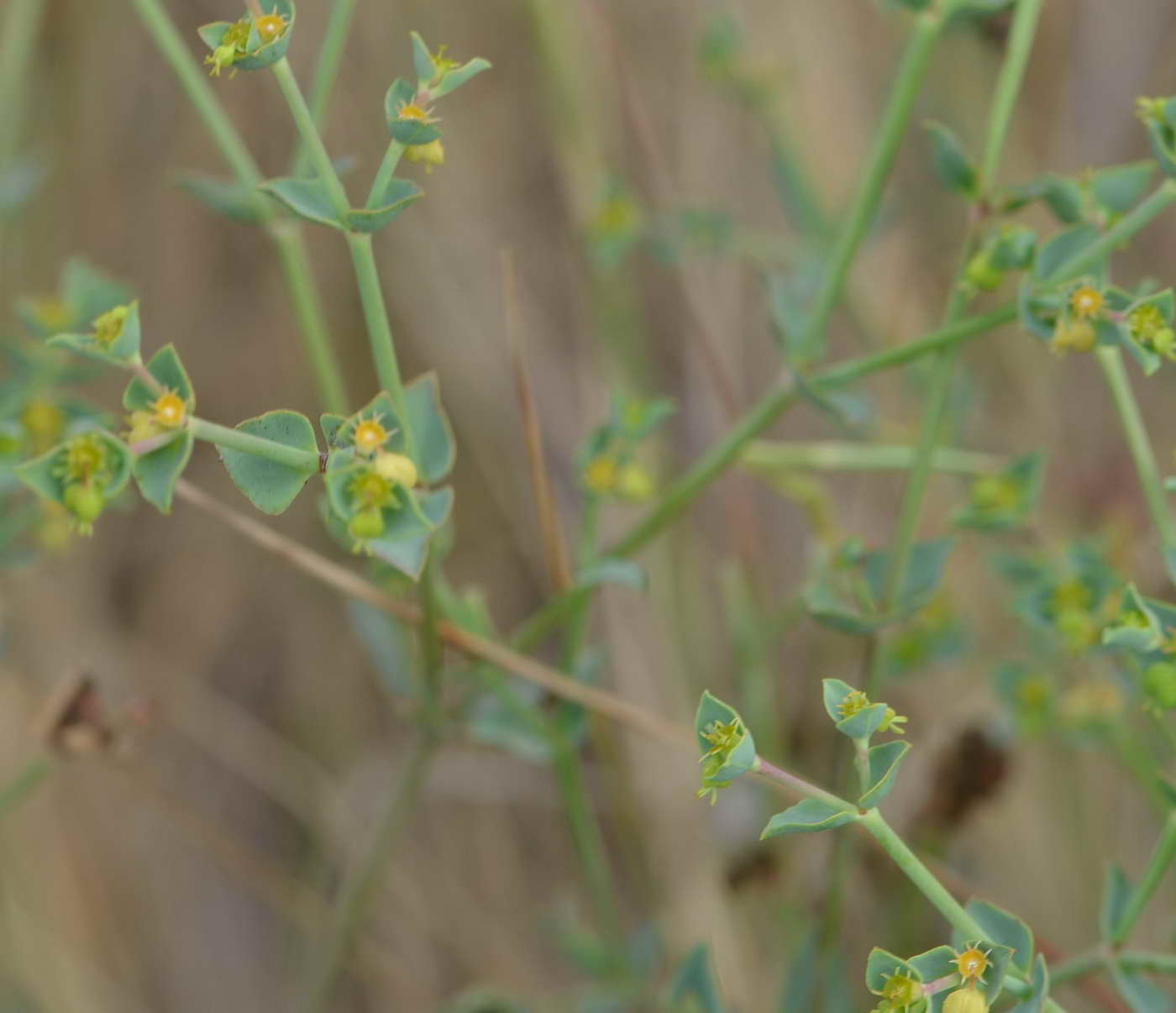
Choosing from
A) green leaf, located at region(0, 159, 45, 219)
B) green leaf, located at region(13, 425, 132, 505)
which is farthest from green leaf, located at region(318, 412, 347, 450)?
green leaf, located at region(0, 159, 45, 219)

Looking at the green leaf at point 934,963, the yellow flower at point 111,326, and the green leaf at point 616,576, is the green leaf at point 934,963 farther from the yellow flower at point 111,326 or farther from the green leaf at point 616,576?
the yellow flower at point 111,326

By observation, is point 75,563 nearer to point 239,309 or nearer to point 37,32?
point 239,309

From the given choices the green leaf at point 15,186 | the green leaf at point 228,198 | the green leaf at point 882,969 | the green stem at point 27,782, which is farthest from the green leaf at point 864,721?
the green leaf at point 15,186

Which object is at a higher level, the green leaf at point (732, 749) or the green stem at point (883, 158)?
the green stem at point (883, 158)

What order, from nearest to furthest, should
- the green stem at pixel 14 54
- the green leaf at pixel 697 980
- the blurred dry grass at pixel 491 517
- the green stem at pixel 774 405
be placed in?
1. the green stem at pixel 774 405
2. the green leaf at pixel 697 980
3. the green stem at pixel 14 54
4. the blurred dry grass at pixel 491 517

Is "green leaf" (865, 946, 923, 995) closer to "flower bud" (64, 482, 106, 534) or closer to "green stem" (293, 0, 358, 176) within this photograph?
"flower bud" (64, 482, 106, 534)

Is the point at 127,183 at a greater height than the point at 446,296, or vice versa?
the point at 127,183

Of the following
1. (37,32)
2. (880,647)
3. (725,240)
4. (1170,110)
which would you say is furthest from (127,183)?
(1170,110)
